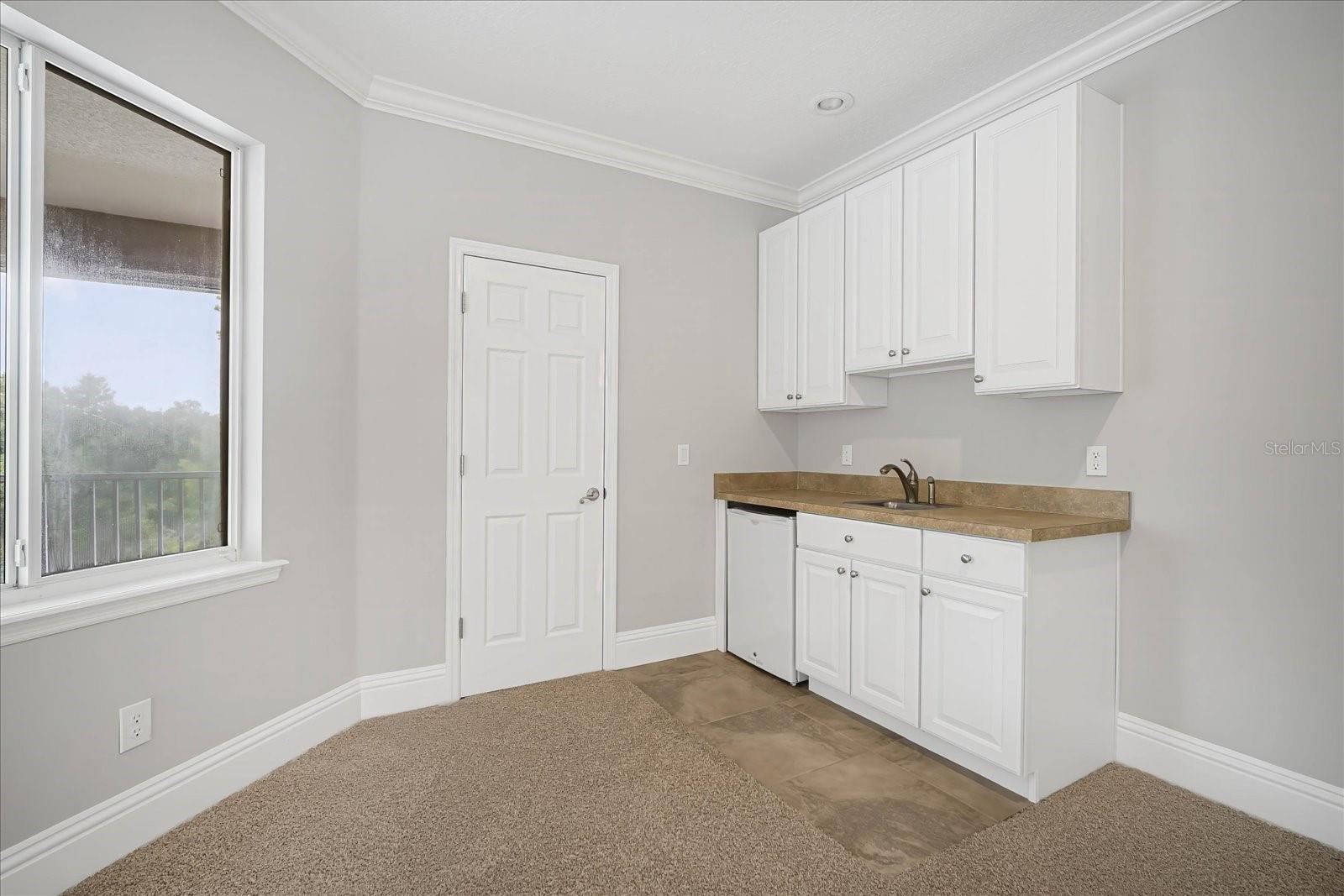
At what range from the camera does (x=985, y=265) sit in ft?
8.32

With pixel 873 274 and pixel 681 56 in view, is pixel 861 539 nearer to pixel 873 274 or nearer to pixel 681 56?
pixel 873 274

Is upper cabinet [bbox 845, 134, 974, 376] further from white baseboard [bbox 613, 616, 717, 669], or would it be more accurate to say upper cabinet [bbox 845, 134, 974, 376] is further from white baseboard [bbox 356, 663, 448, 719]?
white baseboard [bbox 356, 663, 448, 719]

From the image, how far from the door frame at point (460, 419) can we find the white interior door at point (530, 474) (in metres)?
0.03

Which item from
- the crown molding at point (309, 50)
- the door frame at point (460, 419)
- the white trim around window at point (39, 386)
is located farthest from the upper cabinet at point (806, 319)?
the white trim around window at point (39, 386)

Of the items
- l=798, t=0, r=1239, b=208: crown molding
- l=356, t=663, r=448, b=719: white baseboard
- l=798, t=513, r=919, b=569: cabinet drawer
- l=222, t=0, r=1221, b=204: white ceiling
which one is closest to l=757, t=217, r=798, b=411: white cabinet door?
l=798, t=0, r=1239, b=208: crown molding

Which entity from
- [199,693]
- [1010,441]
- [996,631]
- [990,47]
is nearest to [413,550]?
[199,693]

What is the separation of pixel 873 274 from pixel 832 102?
0.79 m

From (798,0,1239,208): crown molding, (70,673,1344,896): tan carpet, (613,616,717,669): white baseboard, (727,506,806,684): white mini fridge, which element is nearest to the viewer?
(70,673,1344,896): tan carpet

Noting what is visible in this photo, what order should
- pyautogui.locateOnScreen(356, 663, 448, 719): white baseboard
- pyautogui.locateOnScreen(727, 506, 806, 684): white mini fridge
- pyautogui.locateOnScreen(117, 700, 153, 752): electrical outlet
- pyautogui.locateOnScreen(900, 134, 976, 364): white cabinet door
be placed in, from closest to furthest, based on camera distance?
pyautogui.locateOnScreen(117, 700, 153, 752): electrical outlet, pyautogui.locateOnScreen(900, 134, 976, 364): white cabinet door, pyautogui.locateOnScreen(356, 663, 448, 719): white baseboard, pyautogui.locateOnScreen(727, 506, 806, 684): white mini fridge

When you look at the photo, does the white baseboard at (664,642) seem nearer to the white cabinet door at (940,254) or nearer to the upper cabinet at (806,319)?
the upper cabinet at (806,319)

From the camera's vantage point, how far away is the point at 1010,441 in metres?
2.80

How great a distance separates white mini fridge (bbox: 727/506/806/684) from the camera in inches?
125

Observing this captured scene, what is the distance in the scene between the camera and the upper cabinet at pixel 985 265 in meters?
2.29

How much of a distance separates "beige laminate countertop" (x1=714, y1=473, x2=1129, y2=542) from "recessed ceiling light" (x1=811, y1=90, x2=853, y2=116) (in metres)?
1.83
